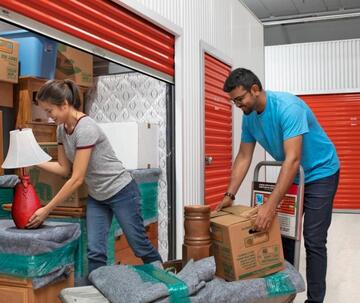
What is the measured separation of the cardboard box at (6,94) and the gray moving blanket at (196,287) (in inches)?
88.7

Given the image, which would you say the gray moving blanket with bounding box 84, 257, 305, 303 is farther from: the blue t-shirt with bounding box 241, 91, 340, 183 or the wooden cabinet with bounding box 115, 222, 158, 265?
the wooden cabinet with bounding box 115, 222, 158, 265

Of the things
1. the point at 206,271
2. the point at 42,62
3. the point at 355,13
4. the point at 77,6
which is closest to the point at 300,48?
the point at 355,13

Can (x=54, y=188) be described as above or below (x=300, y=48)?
below

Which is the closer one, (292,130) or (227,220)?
(227,220)

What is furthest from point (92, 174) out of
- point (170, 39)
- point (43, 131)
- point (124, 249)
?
point (170, 39)

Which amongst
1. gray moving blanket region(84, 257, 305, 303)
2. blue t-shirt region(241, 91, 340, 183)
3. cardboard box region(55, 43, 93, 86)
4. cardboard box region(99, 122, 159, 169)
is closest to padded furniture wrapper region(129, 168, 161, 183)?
cardboard box region(99, 122, 159, 169)

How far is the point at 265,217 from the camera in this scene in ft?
7.24

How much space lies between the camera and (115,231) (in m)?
3.55

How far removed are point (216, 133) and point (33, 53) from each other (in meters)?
2.10

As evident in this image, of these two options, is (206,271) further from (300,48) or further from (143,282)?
(300,48)

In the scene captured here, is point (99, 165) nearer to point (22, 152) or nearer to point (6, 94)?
point (22, 152)

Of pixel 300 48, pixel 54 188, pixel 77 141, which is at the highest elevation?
pixel 300 48

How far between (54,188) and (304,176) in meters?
1.80

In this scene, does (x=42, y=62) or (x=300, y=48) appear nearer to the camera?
(x=42, y=62)
